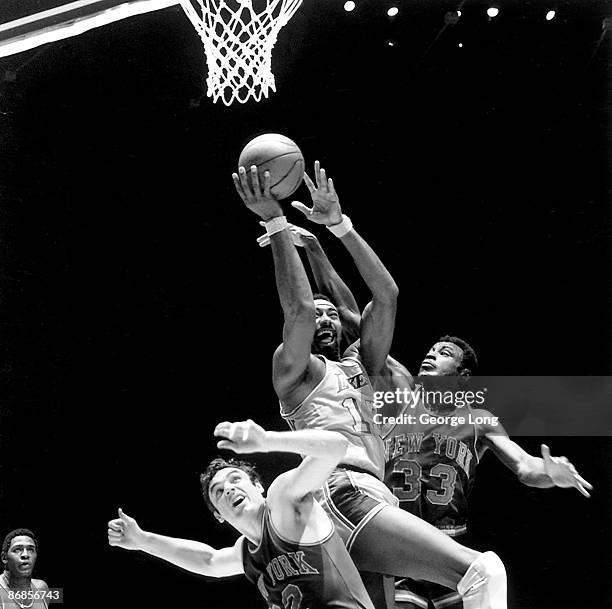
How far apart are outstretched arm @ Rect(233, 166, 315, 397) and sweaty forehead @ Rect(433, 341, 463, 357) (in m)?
0.83

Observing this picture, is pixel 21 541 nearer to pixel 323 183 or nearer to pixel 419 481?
pixel 419 481

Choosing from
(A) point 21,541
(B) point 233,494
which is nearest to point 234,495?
(B) point 233,494

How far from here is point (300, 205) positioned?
4961 mm

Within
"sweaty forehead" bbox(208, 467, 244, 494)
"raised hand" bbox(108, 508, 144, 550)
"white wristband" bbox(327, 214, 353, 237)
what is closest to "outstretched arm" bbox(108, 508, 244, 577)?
"raised hand" bbox(108, 508, 144, 550)

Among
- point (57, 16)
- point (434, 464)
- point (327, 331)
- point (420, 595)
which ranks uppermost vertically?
point (57, 16)

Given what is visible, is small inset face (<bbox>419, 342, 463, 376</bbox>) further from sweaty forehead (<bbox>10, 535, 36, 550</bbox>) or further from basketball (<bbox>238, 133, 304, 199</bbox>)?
sweaty forehead (<bbox>10, 535, 36, 550</bbox>)

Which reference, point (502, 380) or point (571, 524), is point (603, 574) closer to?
point (571, 524)

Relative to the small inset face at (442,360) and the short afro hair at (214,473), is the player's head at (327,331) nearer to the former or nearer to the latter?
the small inset face at (442,360)

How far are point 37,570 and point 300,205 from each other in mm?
2507

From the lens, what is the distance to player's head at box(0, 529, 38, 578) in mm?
5489

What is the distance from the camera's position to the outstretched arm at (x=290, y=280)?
4586mm

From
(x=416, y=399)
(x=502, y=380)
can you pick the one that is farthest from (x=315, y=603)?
(x=502, y=380)

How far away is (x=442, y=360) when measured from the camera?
16.8 feet

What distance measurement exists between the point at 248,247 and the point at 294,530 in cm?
194
